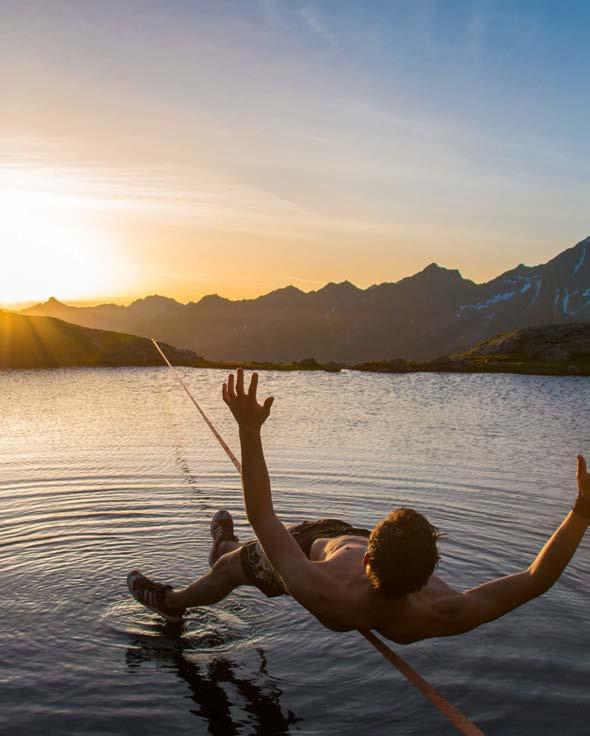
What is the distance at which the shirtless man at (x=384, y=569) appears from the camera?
514 centimetres

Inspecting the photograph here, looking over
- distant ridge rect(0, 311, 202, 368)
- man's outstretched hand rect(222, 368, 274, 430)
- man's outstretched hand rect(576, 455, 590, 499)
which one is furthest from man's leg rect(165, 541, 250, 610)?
distant ridge rect(0, 311, 202, 368)

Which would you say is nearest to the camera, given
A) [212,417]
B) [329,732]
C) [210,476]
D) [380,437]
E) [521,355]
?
[329,732]

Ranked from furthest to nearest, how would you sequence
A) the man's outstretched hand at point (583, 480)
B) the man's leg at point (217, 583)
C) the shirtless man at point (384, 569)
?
the man's leg at point (217, 583) < the man's outstretched hand at point (583, 480) < the shirtless man at point (384, 569)

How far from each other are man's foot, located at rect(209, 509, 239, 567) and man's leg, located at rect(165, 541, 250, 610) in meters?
0.85

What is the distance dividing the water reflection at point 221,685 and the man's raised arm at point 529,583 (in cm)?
213

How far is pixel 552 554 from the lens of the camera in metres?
5.40

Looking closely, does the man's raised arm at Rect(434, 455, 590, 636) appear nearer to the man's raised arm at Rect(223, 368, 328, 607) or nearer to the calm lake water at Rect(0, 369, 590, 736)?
the man's raised arm at Rect(223, 368, 328, 607)

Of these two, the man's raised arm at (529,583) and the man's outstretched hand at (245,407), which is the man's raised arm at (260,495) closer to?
the man's outstretched hand at (245,407)

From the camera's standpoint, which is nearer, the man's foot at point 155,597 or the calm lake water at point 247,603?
the calm lake water at point 247,603

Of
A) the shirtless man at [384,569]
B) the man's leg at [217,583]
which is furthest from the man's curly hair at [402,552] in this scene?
the man's leg at [217,583]

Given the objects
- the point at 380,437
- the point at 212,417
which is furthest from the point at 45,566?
the point at 212,417

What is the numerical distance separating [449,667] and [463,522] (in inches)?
267

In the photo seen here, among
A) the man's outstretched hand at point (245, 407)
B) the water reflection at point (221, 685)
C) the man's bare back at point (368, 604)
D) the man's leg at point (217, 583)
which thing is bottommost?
the water reflection at point (221, 685)

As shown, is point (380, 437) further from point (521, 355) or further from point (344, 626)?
point (521, 355)
